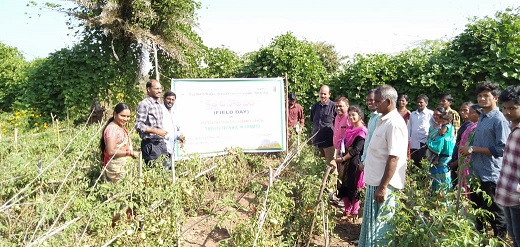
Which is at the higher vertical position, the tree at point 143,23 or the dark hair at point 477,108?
the tree at point 143,23

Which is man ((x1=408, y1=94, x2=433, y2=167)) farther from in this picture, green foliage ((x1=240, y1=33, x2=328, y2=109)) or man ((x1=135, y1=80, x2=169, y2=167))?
man ((x1=135, y1=80, x2=169, y2=167))

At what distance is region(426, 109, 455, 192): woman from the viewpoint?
4.82 m

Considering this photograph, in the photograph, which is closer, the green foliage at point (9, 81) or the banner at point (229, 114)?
the banner at point (229, 114)

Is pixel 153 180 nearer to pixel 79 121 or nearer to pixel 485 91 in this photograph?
pixel 485 91

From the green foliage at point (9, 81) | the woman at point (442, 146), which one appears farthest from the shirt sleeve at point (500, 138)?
the green foliage at point (9, 81)

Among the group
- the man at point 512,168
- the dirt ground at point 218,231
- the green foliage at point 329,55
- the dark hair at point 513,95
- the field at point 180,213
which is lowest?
the dirt ground at point 218,231

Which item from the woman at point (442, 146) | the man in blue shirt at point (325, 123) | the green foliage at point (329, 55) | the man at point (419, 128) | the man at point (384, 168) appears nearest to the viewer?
the man at point (384, 168)

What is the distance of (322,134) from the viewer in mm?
6344

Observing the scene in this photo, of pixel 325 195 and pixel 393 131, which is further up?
pixel 393 131

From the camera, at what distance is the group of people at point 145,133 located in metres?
4.04

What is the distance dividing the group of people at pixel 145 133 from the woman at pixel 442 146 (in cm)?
317

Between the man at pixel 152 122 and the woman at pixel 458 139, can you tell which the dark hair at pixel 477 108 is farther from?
the man at pixel 152 122

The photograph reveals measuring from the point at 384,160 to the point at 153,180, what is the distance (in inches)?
81.2

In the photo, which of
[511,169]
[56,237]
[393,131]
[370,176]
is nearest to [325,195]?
[370,176]
